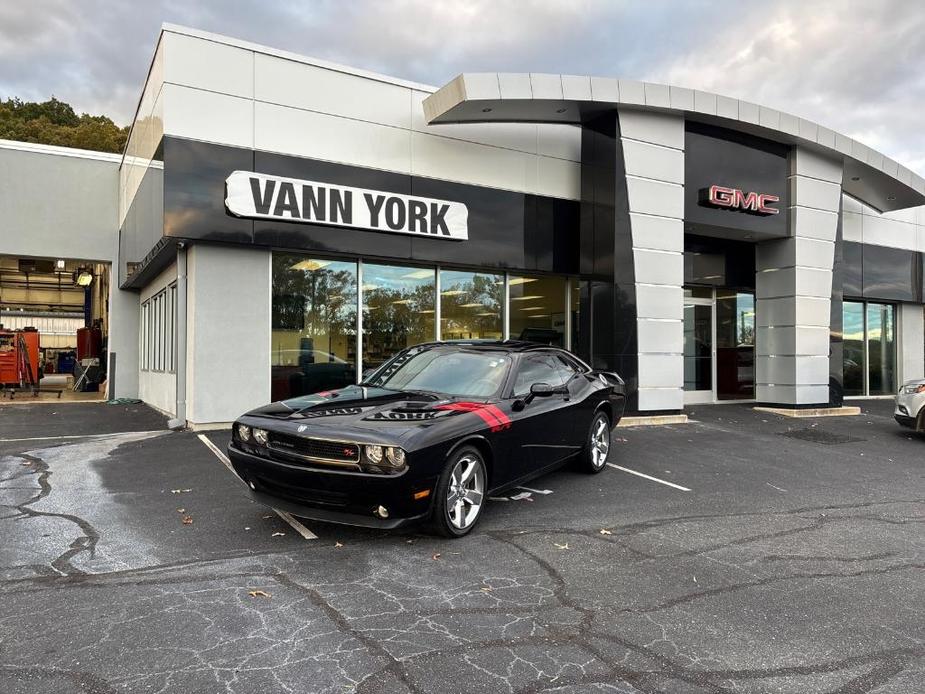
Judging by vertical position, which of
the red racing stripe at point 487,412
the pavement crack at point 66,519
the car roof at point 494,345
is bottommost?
the pavement crack at point 66,519

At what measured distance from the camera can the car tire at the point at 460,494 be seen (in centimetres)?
439

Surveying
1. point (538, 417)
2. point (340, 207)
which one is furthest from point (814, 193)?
point (538, 417)

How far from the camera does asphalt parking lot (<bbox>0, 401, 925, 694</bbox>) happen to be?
2.71m

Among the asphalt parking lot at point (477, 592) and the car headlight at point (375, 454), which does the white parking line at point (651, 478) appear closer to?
the asphalt parking lot at point (477, 592)

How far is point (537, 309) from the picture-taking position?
12.9 m

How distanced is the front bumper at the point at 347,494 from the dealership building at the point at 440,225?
5.62 m

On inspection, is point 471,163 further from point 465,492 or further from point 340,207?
point 465,492

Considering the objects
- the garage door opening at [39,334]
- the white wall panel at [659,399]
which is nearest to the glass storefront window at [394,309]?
the white wall panel at [659,399]

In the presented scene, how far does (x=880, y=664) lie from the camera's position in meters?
2.87

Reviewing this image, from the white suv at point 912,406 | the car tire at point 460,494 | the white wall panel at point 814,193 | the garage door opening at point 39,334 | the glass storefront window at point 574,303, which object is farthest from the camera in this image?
the garage door opening at point 39,334

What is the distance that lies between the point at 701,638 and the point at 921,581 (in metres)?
1.99

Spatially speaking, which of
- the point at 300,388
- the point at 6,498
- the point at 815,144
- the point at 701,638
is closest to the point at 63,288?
the point at 300,388

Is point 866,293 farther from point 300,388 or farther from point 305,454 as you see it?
point 305,454

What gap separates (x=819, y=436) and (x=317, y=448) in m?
9.57
